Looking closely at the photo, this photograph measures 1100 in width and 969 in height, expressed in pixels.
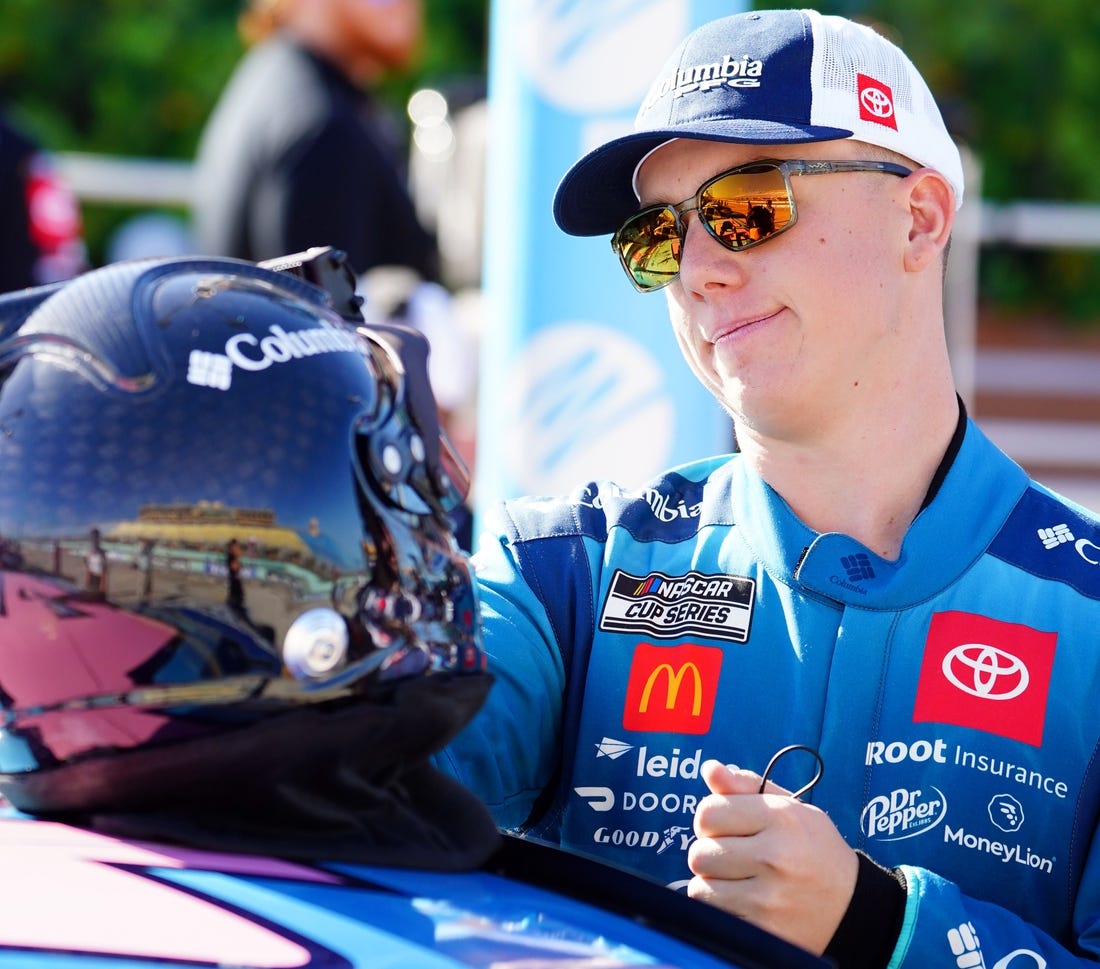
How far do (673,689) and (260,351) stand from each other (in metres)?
0.71

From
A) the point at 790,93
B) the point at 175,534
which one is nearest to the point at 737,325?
the point at 790,93

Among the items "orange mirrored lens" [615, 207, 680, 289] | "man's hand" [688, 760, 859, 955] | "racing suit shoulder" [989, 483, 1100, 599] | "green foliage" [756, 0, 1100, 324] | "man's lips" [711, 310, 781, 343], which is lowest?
"man's hand" [688, 760, 859, 955]

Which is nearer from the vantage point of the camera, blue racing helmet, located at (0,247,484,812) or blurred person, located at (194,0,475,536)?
blue racing helmet, located at (0,247,484,812)

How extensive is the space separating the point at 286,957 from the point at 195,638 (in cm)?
25

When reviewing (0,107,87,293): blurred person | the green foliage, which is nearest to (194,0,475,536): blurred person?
(0,107,87,293): blurred person

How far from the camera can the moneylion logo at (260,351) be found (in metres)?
1.35

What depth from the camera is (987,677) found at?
1843mm

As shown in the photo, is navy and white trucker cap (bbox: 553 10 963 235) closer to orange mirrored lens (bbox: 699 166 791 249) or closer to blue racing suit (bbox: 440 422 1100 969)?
orange mirrored lens (bbox: 699 166 791 249)

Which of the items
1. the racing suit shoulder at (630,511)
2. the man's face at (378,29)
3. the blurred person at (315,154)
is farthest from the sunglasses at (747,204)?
the man's face at (378,29)

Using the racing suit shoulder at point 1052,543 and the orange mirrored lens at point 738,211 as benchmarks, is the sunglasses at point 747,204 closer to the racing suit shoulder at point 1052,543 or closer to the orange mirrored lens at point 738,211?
the orange mirrored lens at point 738,211

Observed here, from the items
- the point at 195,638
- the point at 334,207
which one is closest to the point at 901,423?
the point at 195,638

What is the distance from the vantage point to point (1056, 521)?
1962mm

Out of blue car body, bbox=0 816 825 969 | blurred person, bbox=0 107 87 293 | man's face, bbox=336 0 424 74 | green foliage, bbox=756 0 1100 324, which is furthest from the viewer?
green foliage, bbox=756 0 1100 324

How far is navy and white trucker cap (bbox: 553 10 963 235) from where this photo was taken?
6.09 feet
